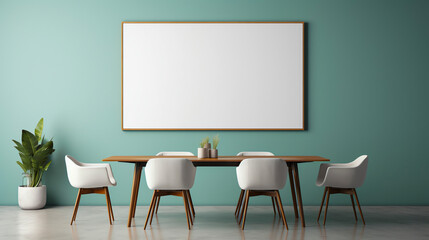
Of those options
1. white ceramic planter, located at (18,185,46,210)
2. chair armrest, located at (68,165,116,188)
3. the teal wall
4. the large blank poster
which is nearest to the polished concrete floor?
white ceramic planter, located at (18,185,46,210)

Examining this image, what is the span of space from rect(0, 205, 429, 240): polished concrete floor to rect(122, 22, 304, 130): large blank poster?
125 cm

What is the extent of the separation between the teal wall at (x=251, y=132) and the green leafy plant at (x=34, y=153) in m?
0.24

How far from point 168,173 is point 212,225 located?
83 centimetres

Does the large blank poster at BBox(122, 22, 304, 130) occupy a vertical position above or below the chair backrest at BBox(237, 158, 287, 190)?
above

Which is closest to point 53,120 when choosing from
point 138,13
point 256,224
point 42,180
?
point 42,180

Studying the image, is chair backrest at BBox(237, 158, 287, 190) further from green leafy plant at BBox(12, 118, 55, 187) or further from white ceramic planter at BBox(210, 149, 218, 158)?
green leafy plant at BBox(12, 118, 55, 187)

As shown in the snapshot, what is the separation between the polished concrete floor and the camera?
3.93 metres

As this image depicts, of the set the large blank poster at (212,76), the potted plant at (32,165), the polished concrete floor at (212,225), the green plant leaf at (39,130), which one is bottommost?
the polished concrete floor at (212,225)

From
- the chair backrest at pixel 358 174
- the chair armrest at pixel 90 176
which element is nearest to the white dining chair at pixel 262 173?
the chair backrest at pixel 358 174

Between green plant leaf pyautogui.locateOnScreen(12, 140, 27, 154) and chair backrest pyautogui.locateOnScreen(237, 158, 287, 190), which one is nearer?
chair backrest pyautogui.locateOnScreen(237, 158, 287, 190)

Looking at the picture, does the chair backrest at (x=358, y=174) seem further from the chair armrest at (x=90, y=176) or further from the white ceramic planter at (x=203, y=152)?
the chair armrest at (x=90, y=176)

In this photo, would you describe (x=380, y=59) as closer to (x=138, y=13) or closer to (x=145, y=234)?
(x=138, y=13)

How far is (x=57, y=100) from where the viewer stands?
5781 millimetres

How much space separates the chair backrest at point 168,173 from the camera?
4.03 metres
